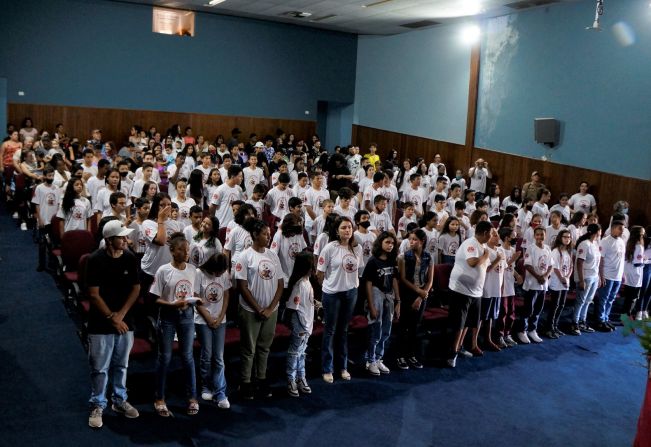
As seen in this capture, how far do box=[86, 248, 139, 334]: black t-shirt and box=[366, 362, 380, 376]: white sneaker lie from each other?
2.70m

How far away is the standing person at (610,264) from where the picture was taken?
8.41 meters

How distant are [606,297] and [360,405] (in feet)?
15.1

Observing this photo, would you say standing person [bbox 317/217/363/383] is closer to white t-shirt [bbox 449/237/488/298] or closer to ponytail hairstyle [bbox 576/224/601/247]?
white t-shirt [bbox 449/237/488/298]

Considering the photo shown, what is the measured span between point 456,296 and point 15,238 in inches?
307

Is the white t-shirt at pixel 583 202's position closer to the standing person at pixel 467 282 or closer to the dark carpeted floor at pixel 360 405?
the dark carpeted floor at pixel 360 405

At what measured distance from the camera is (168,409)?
17.4 feet

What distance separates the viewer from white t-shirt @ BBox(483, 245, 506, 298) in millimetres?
6922

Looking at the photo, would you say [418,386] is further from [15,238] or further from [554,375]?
[15,238]

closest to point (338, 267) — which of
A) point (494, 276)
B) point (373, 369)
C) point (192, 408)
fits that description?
point (373, 369)

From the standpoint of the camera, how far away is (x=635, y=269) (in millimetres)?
8719

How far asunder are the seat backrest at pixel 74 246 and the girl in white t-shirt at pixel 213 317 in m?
2.72

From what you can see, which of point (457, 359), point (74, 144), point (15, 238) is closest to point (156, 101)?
point (74, 144)

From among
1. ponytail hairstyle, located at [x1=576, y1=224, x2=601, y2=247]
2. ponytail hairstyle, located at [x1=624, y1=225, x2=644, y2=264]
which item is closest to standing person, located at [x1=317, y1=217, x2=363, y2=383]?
ponytail hairstyle, located at [x1=576, y1=224, x2=601, y2=247]

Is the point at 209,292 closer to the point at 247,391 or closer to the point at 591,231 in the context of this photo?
the point at 247,391
